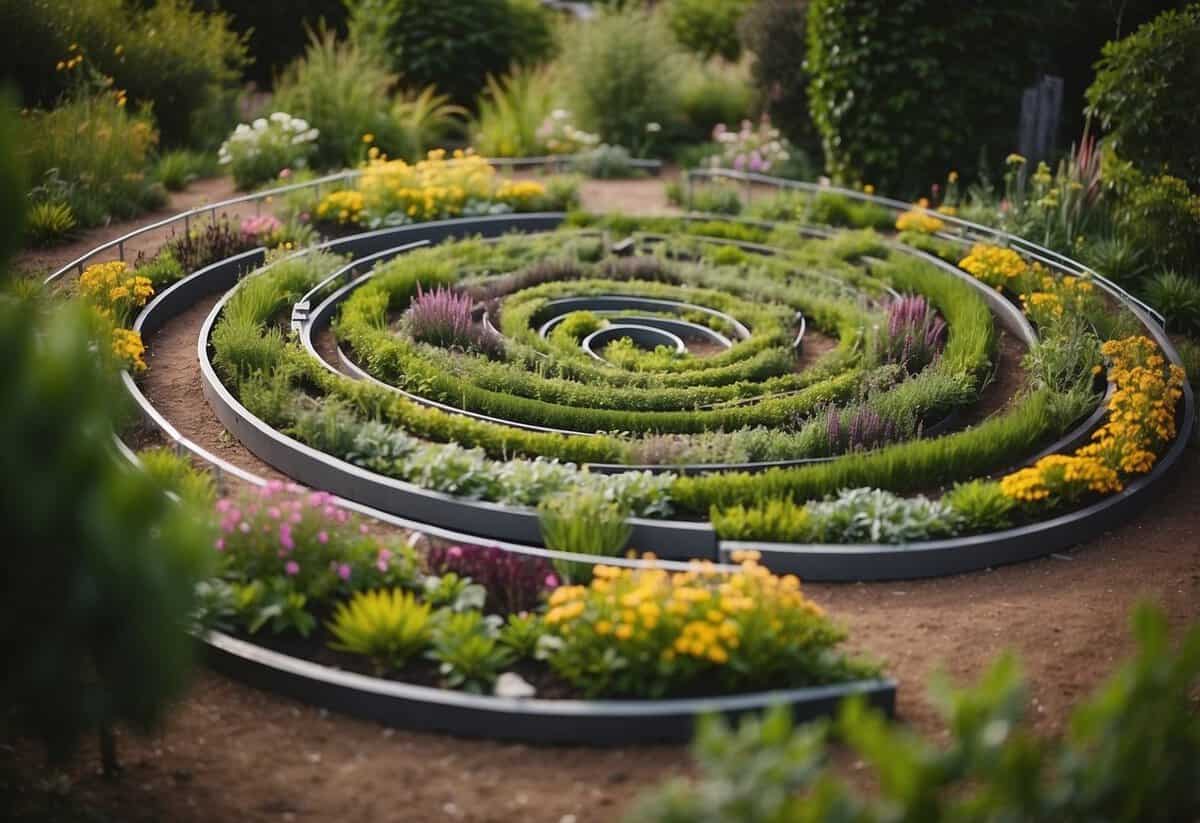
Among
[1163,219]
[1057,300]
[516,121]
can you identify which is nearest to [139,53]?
[516,121]

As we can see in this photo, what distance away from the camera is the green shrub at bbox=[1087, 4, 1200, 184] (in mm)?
16516

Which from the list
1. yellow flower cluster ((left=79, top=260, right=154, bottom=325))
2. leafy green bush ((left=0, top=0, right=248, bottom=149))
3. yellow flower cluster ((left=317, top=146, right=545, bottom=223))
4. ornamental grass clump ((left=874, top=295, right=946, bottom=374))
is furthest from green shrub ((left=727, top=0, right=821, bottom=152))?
yellow flower cluster ((left=79, top=260, right=154, bottom=325))

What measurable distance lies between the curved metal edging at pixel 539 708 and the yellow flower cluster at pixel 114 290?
7.22m

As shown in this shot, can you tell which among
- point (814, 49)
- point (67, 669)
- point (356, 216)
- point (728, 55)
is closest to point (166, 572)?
point (67, 669)

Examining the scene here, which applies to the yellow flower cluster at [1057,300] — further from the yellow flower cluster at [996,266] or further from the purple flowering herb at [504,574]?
the purple flowering herb at [504,574]

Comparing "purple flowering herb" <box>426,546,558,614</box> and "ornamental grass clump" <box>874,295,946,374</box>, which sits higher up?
"ornamental grass clump" <box>874,295,946,374</box>

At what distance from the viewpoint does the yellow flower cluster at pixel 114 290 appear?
14.7 meters

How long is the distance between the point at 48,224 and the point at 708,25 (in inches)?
747

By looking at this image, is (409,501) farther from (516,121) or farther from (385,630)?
(516,121)

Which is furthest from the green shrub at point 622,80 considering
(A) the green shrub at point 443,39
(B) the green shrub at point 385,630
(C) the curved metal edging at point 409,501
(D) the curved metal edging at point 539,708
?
(D) the curved metal edging at point 539,708

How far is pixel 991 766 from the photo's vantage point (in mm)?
6230

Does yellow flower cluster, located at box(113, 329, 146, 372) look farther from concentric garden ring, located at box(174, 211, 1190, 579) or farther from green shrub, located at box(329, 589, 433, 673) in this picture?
green shrub, located at box(329, 589, 433, 673)

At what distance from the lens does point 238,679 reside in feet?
29.9

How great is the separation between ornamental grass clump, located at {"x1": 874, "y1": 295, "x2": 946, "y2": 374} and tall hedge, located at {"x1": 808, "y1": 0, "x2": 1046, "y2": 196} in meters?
6.20
